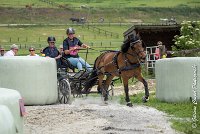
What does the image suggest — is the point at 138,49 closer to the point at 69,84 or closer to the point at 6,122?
the point at 69,84

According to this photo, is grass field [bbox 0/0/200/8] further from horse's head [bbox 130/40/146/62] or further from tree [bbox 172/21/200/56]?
horse's head [bbox 130/40/146/62]

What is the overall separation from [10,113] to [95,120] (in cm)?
533

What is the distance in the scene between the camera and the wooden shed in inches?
1292

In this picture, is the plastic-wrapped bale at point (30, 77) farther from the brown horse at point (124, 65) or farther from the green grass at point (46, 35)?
the green grass at point (46, 35)

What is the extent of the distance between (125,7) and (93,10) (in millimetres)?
8420

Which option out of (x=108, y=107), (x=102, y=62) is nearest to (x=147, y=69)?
(x=102, y=62)

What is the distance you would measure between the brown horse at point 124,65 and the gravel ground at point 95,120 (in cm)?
119

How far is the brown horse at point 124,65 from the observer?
14719 millimetres

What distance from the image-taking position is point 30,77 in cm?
1413

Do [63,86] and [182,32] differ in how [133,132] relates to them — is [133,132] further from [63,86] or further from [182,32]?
[182,32]

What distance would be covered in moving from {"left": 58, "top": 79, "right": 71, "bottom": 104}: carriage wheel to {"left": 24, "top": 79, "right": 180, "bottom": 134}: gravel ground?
1.20 metres

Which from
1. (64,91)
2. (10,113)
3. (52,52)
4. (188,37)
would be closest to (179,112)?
(64,91)

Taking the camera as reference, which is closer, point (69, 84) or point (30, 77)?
point (30, 77)

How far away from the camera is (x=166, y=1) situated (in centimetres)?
13562
